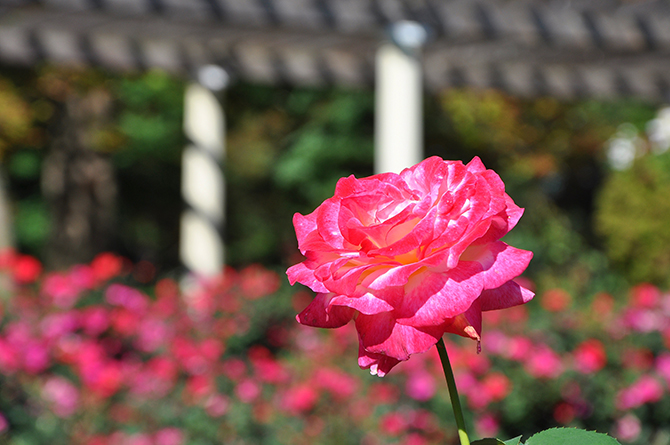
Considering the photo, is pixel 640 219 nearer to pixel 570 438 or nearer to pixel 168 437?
pixel 168 437

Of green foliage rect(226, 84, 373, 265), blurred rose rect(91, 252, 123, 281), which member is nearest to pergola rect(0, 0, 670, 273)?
blurred rose rect(91, 252, 123, 281)

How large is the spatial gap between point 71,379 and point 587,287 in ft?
23.2

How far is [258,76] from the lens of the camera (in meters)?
6.50

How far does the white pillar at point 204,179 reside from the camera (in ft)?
23.0

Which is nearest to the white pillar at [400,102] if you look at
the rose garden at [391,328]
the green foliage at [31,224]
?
the rose garden at [391,328]

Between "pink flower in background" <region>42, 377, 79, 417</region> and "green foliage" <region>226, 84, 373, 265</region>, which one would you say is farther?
"green foliage" <region>226, 84, 373, 265</region>

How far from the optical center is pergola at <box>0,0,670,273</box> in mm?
5293

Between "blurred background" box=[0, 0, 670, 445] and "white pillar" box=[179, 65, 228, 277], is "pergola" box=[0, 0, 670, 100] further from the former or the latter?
"white pillar" box=[179, 65, 228, 277]

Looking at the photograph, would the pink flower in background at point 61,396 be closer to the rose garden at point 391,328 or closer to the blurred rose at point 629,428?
the rose garden at point 391,328

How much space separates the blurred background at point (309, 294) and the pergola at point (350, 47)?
0.02 m

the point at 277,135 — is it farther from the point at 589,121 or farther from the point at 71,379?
the point at 71,379

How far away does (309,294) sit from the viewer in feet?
23.8

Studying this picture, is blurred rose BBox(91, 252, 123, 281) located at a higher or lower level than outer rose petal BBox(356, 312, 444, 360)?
lower

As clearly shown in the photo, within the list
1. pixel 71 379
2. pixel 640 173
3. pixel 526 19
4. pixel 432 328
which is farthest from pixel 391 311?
pixel 640 173
